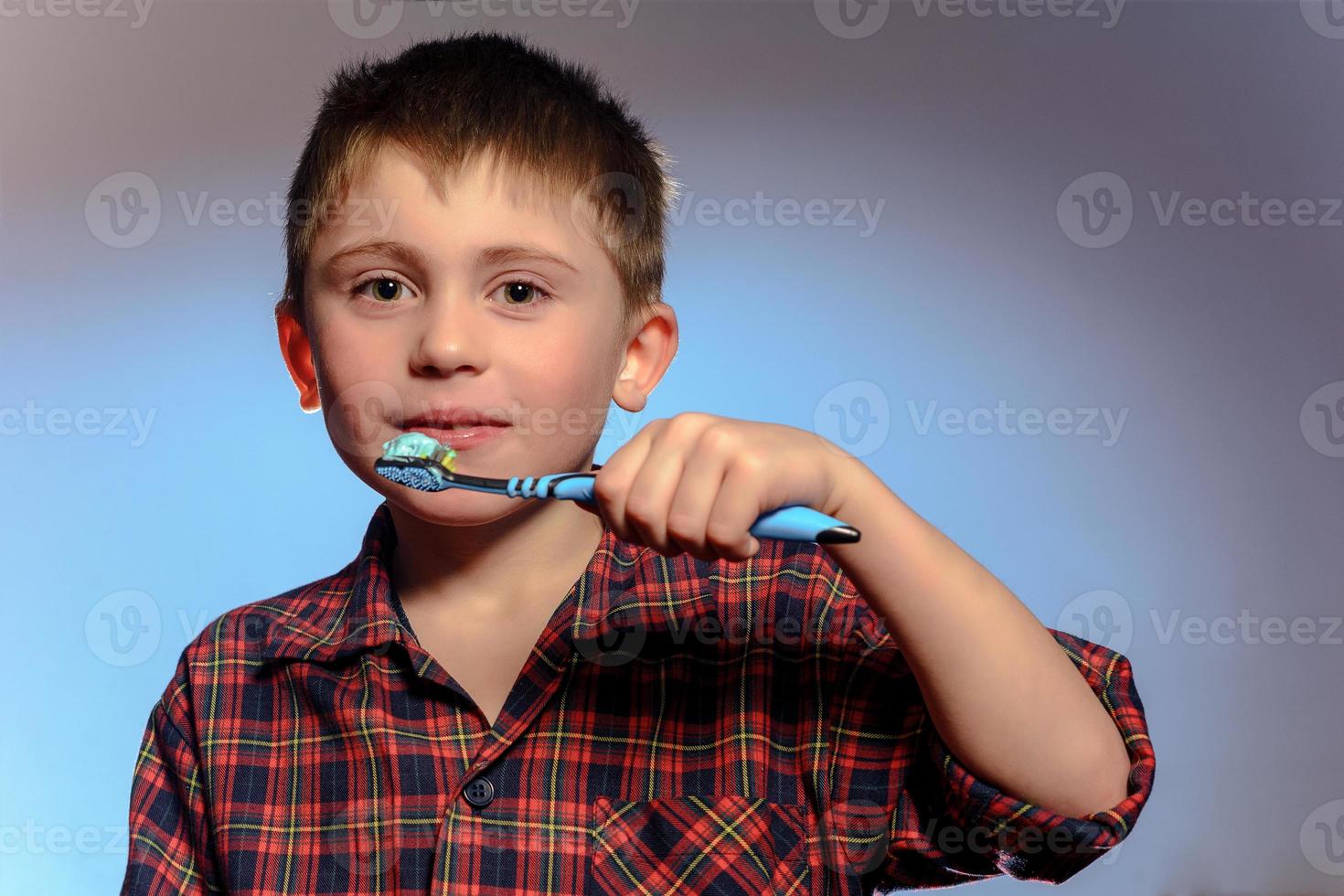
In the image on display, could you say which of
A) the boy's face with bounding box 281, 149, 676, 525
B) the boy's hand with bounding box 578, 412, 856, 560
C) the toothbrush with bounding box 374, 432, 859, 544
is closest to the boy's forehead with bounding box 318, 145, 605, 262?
the boy's face with bounding box 281, 149, 676, 525

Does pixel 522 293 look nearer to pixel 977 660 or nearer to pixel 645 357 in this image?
pixel 645 357

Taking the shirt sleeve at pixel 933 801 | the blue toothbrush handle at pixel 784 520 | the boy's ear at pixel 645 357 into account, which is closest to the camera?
the blue toothbrush handle at pixel 784 520

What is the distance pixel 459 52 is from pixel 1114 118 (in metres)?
0.91

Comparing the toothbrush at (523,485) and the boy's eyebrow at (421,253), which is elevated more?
the boy's eyebrow at (421,253)

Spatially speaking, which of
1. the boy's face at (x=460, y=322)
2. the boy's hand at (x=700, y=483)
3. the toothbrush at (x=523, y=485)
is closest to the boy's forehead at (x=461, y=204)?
the boy's face at (x=460, y=322)

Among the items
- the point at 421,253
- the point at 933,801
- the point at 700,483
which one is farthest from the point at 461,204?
the point at 933,801

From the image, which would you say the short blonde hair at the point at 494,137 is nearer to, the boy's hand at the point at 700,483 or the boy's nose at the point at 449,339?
the boy's nose at the point at 449,339

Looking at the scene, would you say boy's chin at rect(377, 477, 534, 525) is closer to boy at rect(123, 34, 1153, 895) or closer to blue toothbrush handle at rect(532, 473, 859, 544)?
boy at rect(123, 34, 1153, 895)

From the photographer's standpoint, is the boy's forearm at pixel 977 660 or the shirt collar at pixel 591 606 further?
the shirt collar at pixel 591 606

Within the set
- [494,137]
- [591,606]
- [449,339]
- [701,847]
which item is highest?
[494,137]

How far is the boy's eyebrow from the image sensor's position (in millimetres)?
720

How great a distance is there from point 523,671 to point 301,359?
0.86 feet

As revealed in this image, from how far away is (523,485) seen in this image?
1.96 feet

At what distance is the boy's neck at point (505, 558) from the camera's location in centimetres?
80
